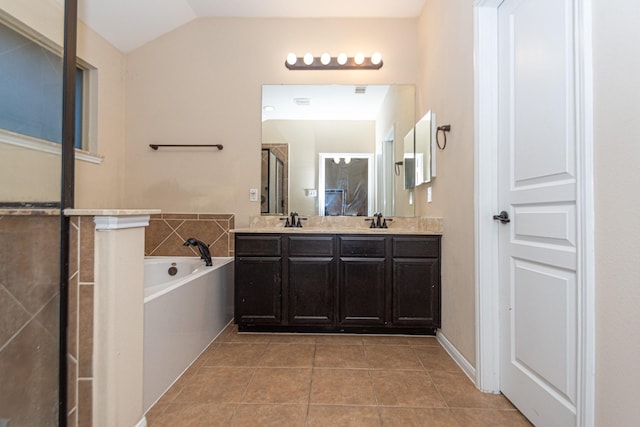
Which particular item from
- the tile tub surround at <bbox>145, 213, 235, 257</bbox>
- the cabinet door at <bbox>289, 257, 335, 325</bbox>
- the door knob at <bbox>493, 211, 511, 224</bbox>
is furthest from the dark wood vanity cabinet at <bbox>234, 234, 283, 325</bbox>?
the door knob at <bbox>493, 211, 511, 224</bbox>

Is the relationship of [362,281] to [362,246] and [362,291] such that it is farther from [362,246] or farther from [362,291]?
[362,246]

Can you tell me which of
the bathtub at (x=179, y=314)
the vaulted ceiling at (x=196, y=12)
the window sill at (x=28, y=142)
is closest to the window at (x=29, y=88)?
the window sill at (x=28, y=142)

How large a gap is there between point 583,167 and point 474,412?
3.86ft

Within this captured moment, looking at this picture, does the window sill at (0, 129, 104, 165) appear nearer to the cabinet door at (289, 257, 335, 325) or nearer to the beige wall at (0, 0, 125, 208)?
the beige wall at (0, 0, 125, 208)

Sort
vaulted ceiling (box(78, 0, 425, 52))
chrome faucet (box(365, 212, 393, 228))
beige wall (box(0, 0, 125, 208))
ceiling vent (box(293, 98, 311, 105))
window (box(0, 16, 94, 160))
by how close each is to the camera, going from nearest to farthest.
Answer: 1. window (box(0, 16, 94, 160))
2. beige wall (box(0, 0, 125, 208))
3. vaulted ceiling (box(78, 0, 425, 52))
4. chrome faucet (box(365, 212, 393, 228))
5. ceiling vent (box(293, 98, 311, 105))

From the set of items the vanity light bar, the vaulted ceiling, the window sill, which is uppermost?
the vaulted ceiling

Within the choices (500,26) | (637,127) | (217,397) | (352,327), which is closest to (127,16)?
(500,26)

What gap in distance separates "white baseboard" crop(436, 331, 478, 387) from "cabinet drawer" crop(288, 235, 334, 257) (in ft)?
3.27

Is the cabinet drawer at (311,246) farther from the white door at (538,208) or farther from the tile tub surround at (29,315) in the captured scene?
the tile tub surround at (29,315)

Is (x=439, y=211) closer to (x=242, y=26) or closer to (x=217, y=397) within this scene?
(x=217, y=397)

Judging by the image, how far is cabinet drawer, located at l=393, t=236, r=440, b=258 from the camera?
2264 millimetres

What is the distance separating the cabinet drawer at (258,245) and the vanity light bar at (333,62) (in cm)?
161

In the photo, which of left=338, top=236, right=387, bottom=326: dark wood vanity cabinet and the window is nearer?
the window

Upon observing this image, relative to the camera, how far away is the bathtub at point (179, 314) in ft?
4.89
